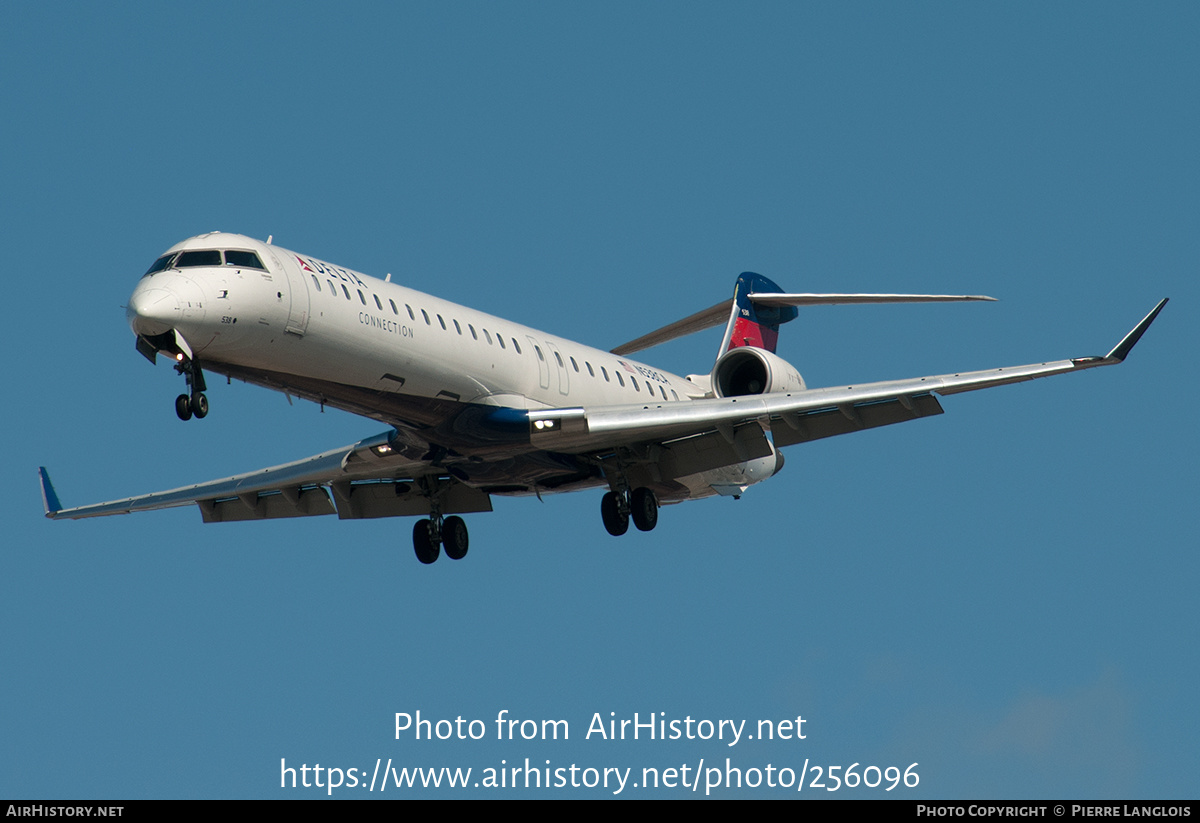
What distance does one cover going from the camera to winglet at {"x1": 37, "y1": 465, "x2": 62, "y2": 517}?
90.5 feet

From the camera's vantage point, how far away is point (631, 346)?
90.8 feet

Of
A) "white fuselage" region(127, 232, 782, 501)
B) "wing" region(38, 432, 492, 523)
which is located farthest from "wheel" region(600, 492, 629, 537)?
"wing" region(38, 432, 492, 523)

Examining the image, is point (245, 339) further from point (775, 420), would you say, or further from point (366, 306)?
point (775, 420)

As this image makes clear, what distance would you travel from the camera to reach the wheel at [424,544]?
25078 mm

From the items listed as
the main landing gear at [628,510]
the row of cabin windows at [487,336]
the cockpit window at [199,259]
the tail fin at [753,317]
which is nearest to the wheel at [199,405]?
the cockpit window at [199,259]

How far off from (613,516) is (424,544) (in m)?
3.21

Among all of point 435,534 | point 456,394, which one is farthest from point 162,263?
point 435,534

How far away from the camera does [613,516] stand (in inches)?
952

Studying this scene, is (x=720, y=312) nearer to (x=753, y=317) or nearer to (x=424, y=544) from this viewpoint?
Result: (x=753, y=317)

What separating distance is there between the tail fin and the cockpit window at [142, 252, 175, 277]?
1144 cm

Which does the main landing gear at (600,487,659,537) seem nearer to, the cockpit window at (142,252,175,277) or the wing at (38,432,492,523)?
the wing at (38,432,492,523)
